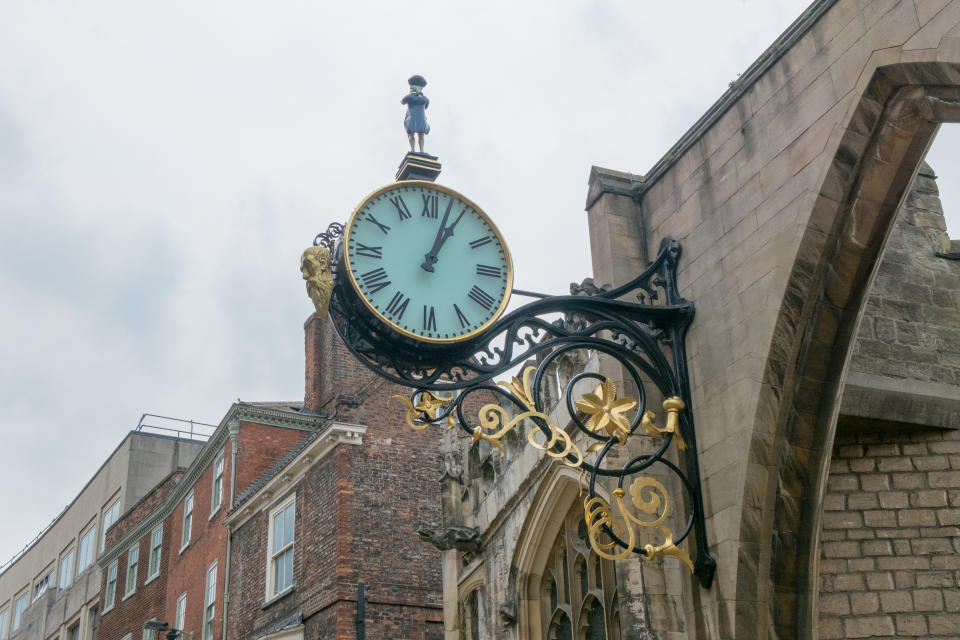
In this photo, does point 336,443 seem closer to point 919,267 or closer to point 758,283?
point 919,267

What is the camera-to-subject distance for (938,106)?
19.1ft

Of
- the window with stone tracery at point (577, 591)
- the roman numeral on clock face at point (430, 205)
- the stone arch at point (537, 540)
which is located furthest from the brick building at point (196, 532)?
the roman numeral on clock face at point (430, 205)

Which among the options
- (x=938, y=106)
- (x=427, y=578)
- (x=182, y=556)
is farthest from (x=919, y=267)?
(x=182, y=556)

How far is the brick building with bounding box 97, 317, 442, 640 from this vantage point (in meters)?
19.4

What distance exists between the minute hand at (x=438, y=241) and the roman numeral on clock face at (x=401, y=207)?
0.22 metres

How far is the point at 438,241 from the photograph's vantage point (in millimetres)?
6566

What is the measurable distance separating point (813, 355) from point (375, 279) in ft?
8.64

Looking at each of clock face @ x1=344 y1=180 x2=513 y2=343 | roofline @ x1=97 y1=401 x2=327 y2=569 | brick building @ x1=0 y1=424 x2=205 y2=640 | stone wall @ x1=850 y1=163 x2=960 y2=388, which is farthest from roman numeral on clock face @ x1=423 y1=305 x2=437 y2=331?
brick building @ x1=0 y1=424 x2=205 y2=640

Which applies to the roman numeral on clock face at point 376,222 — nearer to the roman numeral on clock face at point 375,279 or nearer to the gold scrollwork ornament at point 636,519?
the roman numeral on clock face at point 375,279

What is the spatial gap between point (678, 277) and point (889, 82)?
6.41 ft

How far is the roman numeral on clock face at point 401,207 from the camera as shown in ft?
21.6

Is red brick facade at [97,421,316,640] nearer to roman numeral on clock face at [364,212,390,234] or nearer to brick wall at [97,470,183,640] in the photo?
brick wall at [97,470,183,640]

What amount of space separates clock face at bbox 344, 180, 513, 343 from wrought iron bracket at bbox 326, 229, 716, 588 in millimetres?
108

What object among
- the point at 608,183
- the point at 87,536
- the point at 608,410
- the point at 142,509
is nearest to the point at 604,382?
the point at 608,410
